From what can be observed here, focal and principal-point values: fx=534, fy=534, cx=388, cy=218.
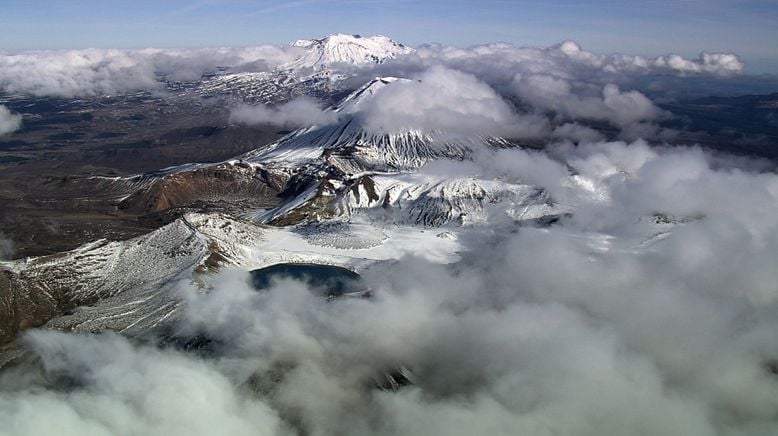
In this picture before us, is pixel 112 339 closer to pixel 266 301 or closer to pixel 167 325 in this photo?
pixel 167 325

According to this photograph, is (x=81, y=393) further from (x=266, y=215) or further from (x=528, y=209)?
(x=528, y=209)

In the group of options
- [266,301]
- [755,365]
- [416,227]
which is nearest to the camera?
[755,365]

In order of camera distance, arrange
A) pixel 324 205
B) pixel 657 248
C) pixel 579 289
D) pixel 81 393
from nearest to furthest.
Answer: pixel 81 393 → pixel 579 289 → pixel 657 248 → pixel 324 205

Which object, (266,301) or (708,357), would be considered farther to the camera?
(266,301)

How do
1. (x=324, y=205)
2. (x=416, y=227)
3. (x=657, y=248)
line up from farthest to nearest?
(x=324, y=205) < (x=416, y=227) < (x=657, y=248)

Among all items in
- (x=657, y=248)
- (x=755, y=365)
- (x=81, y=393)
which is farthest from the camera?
(x=657, y=248)

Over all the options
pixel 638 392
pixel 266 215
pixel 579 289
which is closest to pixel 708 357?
pixel 638 392

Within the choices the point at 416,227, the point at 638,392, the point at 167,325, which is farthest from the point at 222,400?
the point at 416,227

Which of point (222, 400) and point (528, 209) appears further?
point (528, 209)
